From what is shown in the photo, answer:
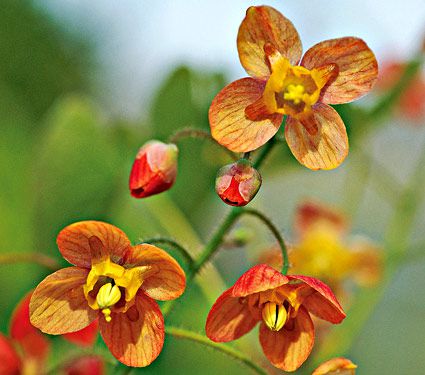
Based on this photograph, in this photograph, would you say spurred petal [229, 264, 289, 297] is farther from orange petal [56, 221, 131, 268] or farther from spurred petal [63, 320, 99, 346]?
spurred petal [63, 320, 99, 346]

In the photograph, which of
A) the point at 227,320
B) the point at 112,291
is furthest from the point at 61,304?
the point at 227,320

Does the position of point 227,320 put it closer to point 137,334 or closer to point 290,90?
point 137,334

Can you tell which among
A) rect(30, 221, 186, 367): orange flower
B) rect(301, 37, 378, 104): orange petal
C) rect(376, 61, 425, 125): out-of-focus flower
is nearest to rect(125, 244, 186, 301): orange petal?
rect(30, 221, 186, 367): orange flower

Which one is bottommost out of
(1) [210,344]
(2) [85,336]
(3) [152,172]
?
(2) [85,336]

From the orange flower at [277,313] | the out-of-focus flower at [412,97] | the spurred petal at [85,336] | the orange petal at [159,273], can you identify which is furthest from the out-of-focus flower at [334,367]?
the out-of-focus flower at [412,97]

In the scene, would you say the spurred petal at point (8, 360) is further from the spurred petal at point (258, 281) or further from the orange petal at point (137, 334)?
the spurred petal at point (258, 281)

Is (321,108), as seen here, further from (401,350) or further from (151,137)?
(401,350)
